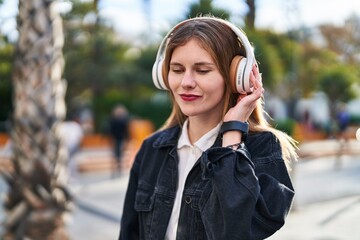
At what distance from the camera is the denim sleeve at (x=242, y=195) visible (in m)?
1.77

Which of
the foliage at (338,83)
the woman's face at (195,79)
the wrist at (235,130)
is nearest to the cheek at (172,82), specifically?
the woman's face at (195,79)

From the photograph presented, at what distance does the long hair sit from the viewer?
76.2 inches

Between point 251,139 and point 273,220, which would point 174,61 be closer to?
point 251,139

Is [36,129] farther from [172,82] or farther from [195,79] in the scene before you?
[195,79]

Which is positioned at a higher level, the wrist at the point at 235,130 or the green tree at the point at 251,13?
the green tree at the point at 251,13

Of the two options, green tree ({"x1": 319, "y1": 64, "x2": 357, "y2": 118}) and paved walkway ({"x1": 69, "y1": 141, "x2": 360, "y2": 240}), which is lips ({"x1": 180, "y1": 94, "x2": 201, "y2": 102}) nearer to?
paved walkway ({"x1": 69, "y1": 141, "x2": 360, "y2": 240})

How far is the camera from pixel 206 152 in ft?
6.26

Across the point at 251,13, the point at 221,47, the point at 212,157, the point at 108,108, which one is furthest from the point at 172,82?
the point at 108,108

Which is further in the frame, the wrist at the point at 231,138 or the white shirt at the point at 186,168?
the white shirt at the point at 186,168

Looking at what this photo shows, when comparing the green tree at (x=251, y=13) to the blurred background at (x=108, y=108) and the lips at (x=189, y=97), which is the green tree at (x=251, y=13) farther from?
the lips at (x=189, y=97)

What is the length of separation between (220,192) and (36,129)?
11.9 ft

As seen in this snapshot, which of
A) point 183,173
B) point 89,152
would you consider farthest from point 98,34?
point 183,173

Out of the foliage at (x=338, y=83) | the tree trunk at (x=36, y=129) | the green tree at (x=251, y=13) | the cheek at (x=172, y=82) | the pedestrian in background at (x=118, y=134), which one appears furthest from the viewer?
the foliage at (x=338, y=83)

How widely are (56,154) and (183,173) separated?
3350 millimetres
